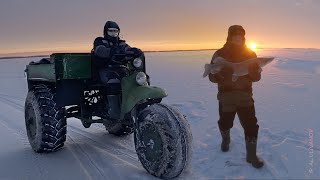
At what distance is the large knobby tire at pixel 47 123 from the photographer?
17.6 feet

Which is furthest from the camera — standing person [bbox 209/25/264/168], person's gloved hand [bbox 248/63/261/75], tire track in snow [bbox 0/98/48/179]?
tire track in snow [bbox 0/98/48/179]

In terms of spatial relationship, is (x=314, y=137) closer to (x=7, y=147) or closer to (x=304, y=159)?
(x=304, y=159)

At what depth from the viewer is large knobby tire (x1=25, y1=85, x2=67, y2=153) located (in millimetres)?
5363

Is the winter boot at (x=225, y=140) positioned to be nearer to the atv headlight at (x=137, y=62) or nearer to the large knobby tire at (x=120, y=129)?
the atv headlight at (x=137, y=62)

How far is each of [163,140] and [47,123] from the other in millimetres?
2202

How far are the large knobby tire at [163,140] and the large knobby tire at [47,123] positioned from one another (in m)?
1.63

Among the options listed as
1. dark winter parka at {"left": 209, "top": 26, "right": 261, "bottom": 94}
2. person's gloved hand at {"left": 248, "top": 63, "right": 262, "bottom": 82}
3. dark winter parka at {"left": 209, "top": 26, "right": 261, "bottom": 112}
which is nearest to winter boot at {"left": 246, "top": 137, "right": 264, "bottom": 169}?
dark winter parka at {"left": 209, "top": 26, "right": 261, "bottom": 112}

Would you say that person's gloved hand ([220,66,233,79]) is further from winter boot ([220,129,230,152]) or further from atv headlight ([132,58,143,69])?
atv headlight ([132,58,143,69])

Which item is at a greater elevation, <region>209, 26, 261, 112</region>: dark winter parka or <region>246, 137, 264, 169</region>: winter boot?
<region>209, 26, 261, 112</region>: dark winter parka

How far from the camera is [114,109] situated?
5.17 meters

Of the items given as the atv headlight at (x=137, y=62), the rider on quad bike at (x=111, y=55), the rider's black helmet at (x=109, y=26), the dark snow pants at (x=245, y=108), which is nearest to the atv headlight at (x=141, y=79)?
the atv headlight at (x=137, y=62)

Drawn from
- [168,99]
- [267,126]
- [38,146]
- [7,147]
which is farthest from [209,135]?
[168,99]

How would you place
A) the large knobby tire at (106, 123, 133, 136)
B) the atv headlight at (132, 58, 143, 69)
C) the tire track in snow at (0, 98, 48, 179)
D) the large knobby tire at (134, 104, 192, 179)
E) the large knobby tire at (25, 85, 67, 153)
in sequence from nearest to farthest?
the large knobby tire at (134, 104, 192, 179) < the tire track in snow at (0, 98, 48, 179) < the atv headlight at (132, 58, 143, 69) < the large knobby tire at (25, 85, 67, 153) < the large knobby tire at (106, 123, 133, 136)

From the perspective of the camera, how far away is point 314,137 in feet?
19.2
